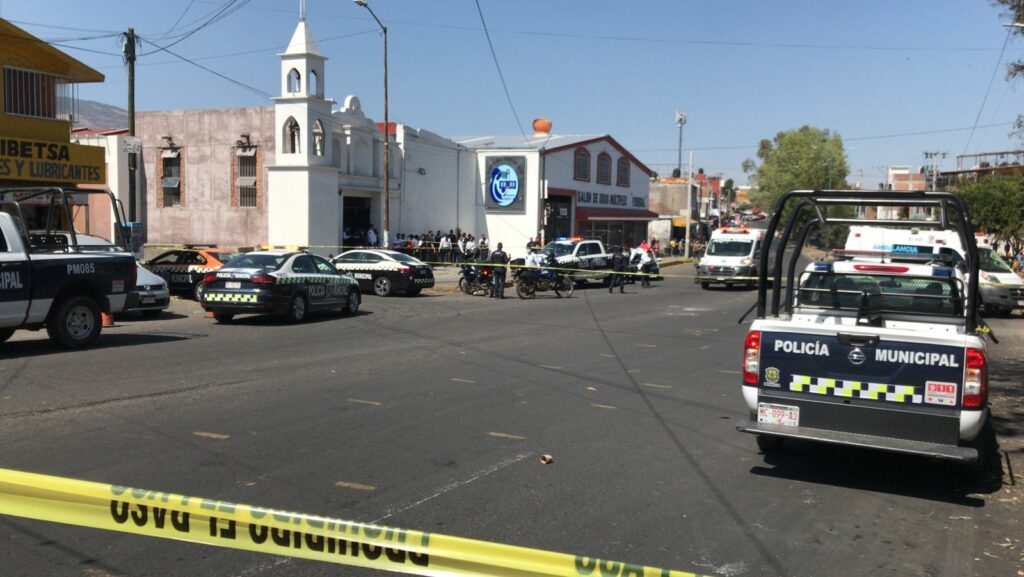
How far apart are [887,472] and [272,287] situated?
→ 12.5 m

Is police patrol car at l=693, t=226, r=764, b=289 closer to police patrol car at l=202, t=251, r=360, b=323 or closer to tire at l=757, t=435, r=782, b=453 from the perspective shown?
police patrol car at l=202, t=251, r=360, b=323

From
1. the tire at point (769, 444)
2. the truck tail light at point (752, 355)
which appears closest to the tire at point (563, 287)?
the tire at point (769, 444)

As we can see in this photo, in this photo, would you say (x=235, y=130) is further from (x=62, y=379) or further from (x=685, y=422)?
(x=685, y=422)

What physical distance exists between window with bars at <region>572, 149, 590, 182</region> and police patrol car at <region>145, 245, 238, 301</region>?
31.6m

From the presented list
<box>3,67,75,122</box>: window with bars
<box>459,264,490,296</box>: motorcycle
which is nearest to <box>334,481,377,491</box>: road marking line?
<box>459,264,490,296</box>: motorcycle

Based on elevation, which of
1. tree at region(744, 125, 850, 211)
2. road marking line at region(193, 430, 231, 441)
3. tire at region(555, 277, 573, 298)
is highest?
tree at region(744, 125, 850, 211)

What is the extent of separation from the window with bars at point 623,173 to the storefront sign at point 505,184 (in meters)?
12.8

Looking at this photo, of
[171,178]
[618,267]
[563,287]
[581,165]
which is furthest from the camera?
[581,165]

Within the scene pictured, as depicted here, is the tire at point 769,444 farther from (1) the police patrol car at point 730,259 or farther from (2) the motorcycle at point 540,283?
(1) the police patrol car at point 730,259

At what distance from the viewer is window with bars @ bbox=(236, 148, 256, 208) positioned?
3881cm

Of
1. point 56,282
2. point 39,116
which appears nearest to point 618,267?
point 39,116

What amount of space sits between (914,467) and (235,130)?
36.7m

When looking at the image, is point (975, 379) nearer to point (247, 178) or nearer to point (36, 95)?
point (36, 95)

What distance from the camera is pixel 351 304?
1959 centimetres
